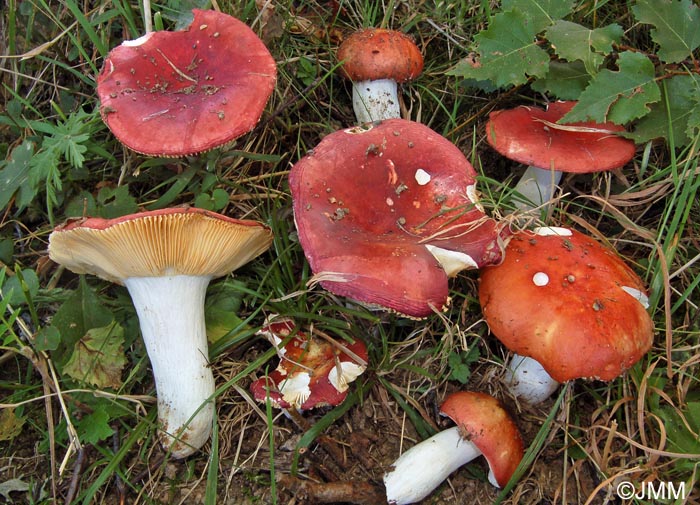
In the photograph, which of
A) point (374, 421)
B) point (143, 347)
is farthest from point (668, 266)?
point (143, 347)

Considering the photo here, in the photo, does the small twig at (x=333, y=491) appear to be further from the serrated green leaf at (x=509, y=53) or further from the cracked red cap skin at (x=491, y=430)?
the serrated green leaf at (x=509, y=53)

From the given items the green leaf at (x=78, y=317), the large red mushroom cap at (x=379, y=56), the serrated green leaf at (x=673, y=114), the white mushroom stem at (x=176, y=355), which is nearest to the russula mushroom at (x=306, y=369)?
the white mushroom stem at (x=176, y=355)

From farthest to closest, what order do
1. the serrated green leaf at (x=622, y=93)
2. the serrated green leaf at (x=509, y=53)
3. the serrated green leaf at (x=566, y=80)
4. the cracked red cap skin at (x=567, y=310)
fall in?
the serrated green leaf at (x=566, y=80), the serrated green leaf at (x=509, y=53), the serrated green leaf at (x=622, y=93), the cracked red cap skin at (x=567, y=310)

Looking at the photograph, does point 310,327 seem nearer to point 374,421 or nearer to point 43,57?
point 374,421

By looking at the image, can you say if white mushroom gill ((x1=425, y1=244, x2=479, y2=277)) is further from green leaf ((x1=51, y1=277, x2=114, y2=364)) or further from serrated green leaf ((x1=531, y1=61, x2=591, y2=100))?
green leaf ((x1=51, y1=277, x2=114, y2=364))

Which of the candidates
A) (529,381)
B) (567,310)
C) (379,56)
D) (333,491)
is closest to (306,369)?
(333,491)

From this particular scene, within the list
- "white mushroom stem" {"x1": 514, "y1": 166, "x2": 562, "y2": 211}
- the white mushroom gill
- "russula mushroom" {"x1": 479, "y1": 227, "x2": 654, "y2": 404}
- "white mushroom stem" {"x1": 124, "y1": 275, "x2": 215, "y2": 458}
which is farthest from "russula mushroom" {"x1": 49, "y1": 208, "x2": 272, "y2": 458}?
"white mushroom stem" {"x1": 514, "y1": 166, "x2": 562, "y2": 211}
